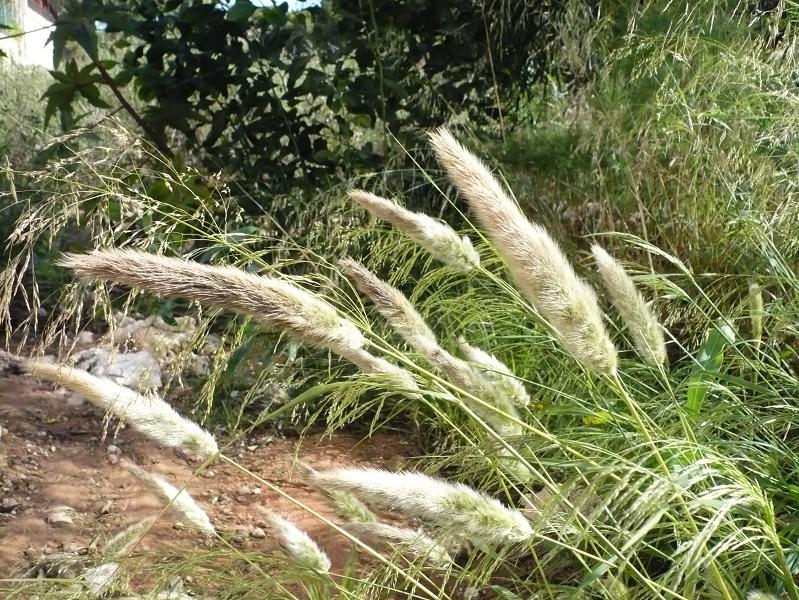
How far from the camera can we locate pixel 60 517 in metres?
2.52

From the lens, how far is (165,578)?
59.1 inches

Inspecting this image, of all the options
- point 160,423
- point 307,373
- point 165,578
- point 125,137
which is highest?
point 125,137

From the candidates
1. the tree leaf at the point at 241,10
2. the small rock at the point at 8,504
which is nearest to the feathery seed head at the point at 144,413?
the small rock at the point at 8,504

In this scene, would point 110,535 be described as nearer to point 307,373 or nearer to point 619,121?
point 307,373

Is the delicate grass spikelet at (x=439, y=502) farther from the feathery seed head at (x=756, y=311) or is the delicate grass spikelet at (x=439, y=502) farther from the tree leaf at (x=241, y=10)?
the tree leaf at (x=241, y=10)

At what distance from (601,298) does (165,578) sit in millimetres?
1803

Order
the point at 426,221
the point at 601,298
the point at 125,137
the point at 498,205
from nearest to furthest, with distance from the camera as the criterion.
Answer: the point at 498,205 → the point at 426,221 → the point at 125,137 → the point at 601,298

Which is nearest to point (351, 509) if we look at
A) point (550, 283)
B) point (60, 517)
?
point (550, 283)

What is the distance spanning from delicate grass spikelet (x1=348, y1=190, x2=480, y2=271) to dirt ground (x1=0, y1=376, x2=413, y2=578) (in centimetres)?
68

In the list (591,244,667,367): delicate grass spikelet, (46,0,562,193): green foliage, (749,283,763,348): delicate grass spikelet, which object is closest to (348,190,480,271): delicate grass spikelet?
(591,244,667,367): delicate grass spikelet

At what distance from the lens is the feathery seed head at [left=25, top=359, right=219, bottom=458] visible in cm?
136

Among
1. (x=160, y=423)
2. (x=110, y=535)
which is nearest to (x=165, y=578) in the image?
(x=160, y=423)

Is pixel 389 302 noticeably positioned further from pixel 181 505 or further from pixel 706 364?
pixel 706 364

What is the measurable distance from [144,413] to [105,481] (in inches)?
63.4
